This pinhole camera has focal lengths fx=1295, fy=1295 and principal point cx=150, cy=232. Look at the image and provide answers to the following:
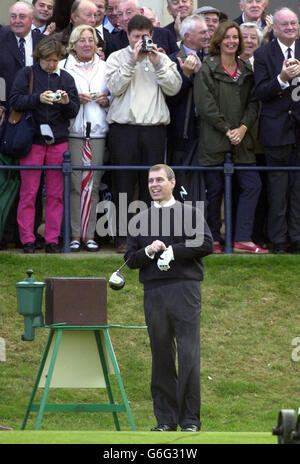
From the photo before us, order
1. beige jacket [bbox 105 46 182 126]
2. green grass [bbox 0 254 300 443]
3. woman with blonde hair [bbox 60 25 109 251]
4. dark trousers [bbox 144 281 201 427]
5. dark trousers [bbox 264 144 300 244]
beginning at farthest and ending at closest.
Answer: dark trousers [bbox 264 144 300 244] → woman with blonde hair [bbox 60 25 109 251] → beige jacket [bbox 105 46 182 126] → green grass [bbox 0 254 300 443] → dark trousers [bbox 144 281 201 427]

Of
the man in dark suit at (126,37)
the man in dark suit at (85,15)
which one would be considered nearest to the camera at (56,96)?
the man in dark suit at (85,15)

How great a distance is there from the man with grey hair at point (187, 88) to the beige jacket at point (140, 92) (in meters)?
0.24

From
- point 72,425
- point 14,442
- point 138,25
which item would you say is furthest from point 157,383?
point 138,25

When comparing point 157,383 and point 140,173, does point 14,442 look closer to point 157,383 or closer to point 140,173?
point 157,383

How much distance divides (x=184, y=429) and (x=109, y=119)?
4.51 metres

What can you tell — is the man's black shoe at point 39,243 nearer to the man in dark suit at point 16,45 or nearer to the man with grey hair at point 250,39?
the man in dark suit at point 16,45

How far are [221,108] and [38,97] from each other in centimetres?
196

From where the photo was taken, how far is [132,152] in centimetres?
1398

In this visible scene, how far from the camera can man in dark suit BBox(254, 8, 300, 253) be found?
45.0 ft

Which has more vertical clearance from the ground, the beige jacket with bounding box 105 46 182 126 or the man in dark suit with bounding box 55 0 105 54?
the man in dark suit with bounding box 55 0 105 54

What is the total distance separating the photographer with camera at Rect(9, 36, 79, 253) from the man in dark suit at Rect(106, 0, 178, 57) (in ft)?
3.08

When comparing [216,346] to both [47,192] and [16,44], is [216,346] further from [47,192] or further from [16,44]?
[16,44]

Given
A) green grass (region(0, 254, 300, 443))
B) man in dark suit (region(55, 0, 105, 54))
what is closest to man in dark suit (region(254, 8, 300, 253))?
green grass (region(0, 254, 300, 443))

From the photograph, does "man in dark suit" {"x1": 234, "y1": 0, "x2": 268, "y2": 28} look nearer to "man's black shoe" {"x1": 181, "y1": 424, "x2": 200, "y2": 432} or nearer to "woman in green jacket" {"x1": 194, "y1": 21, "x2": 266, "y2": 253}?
"woman in green jacket" {"x1": 194, "y1": 21, "x2": 266, "y2": 253}
